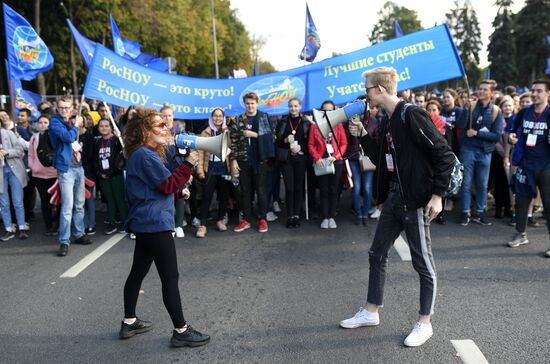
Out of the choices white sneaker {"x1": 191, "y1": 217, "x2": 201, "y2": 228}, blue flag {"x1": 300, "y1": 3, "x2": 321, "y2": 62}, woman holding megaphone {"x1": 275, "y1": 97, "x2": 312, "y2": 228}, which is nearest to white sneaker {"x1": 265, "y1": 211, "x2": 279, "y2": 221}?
woman holding megaphone {"x1": 275, "y1": 97, "x2": 312, "y2": 228}

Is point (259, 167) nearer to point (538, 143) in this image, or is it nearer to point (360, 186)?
point (360, 186)

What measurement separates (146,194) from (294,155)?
4.21 metres

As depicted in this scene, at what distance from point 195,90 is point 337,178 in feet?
9.14

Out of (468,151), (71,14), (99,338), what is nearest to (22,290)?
(99,338)

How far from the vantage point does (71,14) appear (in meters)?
→ 25.2

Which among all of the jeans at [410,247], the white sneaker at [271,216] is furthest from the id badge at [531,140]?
the white sneaker at [271,216]

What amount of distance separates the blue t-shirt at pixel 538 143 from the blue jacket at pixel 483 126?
1100 mm

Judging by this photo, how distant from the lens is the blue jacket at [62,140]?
608cm

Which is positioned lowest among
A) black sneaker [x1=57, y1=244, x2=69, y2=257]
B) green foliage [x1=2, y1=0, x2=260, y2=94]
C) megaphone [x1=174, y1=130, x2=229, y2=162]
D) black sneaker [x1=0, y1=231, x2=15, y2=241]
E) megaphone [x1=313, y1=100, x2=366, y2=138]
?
black sneaker [x1=57, y1=244, x2=69, y2=257]

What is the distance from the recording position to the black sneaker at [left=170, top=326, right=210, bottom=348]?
11.7 feet

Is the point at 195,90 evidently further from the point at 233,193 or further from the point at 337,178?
the point at 337,178

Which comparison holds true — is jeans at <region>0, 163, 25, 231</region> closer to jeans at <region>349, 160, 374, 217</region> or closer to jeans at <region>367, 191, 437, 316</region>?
jeans at <region>349, 160, 374, 217</region>

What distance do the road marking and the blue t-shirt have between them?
3077 millimetres

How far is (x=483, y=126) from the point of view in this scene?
275 inches
